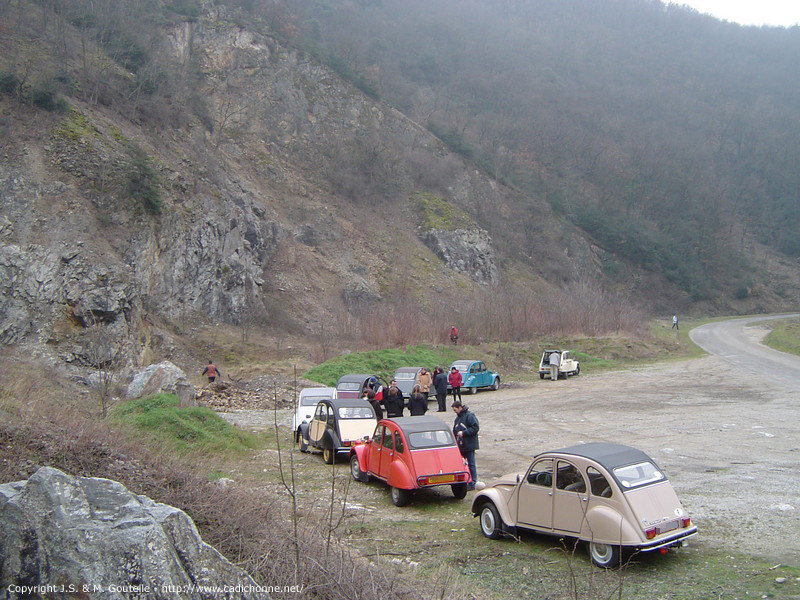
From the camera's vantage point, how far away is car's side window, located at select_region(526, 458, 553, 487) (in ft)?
26.1

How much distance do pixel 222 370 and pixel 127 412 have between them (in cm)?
1437

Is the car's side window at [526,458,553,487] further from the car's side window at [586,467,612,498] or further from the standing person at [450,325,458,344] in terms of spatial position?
the standing person at [450,325,458,344]

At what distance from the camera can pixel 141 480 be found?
627cm

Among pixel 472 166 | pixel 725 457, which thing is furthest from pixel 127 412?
pixel 472 166

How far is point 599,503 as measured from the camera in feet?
23.6

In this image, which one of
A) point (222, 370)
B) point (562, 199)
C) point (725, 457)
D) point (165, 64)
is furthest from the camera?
point (562, 199)

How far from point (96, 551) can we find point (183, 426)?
35.6 feet

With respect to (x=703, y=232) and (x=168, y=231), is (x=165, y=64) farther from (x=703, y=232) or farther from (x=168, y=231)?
(x=703, y=232)

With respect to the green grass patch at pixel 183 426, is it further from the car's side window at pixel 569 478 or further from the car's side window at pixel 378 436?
the car's side window at pixel 569 478

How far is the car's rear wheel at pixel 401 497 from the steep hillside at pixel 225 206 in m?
10.5

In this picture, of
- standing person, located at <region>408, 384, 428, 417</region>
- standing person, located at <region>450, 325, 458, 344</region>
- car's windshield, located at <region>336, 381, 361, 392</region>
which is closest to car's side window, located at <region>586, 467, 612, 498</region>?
standing person, located at <region>408, 384, 428, 417</region>

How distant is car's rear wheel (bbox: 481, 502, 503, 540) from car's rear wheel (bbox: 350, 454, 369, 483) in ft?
12.5

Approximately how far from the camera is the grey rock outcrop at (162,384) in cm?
1930

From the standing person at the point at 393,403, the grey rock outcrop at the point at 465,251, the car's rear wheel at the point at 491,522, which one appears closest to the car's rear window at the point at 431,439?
the car's rear wheel at the point at 491,522
